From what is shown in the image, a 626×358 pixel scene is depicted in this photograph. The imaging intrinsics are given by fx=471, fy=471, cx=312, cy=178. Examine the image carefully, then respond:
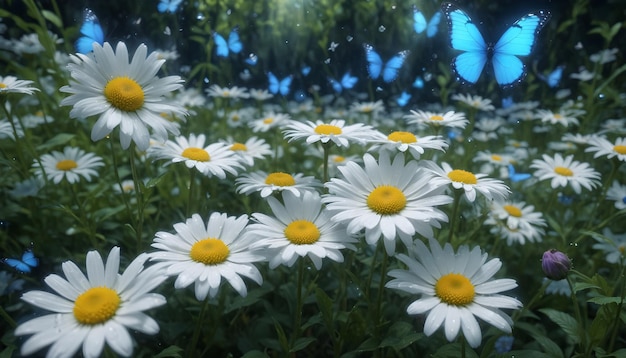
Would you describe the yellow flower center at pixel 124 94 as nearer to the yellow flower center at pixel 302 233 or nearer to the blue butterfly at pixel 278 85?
the yellow flower center at pixel 302 233

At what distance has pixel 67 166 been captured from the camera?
1.74 m

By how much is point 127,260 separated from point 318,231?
0.72 m

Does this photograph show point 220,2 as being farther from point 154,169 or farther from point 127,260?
point 127,260

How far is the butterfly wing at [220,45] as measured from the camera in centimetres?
276

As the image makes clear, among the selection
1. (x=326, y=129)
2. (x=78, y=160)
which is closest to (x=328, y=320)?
(x=326, y=129)

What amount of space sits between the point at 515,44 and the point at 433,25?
4.38ft

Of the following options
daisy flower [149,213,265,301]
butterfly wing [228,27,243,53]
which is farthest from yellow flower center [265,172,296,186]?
butterfly wing [228,27,243,53]

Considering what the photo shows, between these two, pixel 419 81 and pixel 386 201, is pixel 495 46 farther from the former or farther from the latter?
pixel 419 81

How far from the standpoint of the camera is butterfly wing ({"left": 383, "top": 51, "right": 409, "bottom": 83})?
2.85 meters

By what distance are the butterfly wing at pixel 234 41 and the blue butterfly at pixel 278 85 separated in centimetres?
29

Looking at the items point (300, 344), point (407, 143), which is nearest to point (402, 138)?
point (407, 143)

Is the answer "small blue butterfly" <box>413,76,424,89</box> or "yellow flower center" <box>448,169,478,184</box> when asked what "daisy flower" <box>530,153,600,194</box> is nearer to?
"yellow flower center" <box>448,169,478,184</box>

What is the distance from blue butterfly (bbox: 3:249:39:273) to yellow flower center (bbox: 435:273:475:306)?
45.2 inches

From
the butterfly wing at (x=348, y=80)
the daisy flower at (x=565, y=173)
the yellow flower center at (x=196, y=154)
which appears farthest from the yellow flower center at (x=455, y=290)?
the butterfly wing at (x=348, y=80)
